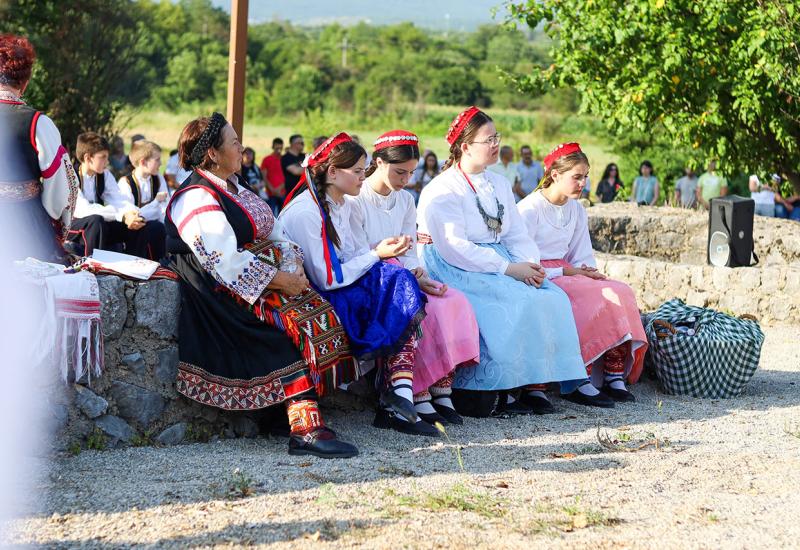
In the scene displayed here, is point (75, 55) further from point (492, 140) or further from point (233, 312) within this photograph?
point (233, 312)

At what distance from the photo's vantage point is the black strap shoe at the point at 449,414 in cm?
585

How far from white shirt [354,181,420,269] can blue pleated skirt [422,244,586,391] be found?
44 centimetres

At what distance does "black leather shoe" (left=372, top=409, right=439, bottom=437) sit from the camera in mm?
5520

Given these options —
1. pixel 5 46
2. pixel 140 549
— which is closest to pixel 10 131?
pixel 5 46

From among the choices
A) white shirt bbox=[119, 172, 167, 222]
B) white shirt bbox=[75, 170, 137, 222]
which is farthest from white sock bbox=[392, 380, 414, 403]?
white shirt bbox=[119, 172, 167, 222]

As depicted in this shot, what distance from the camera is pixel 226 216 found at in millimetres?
5141

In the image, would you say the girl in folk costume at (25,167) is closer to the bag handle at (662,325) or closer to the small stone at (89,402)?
the small stone at (89,402)

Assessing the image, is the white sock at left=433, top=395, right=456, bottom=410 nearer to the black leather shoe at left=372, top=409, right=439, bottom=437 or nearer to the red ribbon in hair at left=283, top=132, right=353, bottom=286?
the black leather shoe at left=372, top=409, right=439, bottom=437

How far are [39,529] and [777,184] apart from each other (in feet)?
37.3

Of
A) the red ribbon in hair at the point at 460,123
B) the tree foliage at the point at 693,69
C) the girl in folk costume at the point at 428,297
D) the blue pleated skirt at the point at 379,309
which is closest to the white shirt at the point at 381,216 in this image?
the girl in folk costume at the point at 428,297

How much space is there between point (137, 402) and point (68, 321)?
550 mm

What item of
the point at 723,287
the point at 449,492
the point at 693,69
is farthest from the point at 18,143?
the point at 693,69

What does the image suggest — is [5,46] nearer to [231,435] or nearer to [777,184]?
[231,435]

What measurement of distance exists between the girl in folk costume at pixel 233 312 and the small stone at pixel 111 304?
296mm
